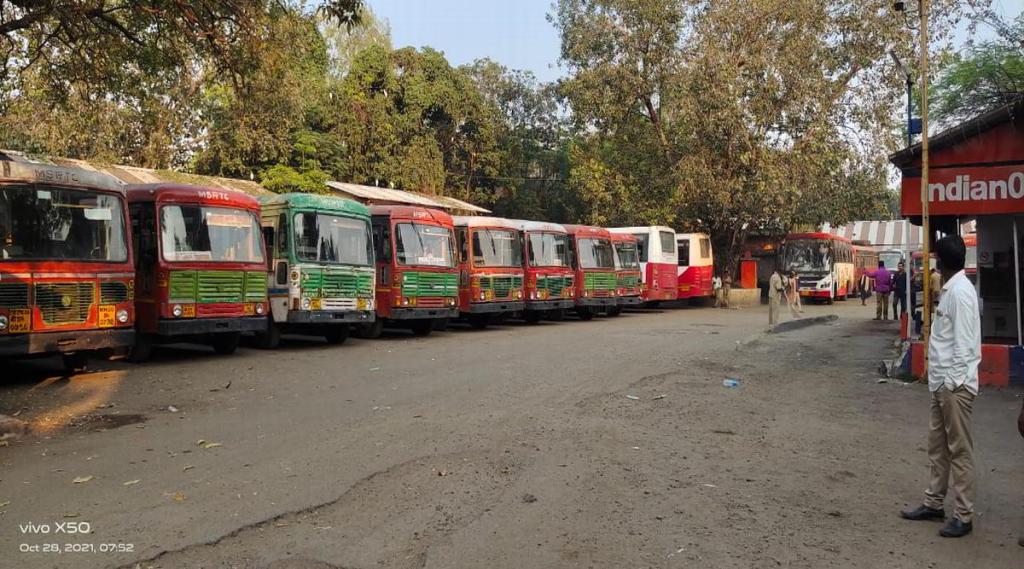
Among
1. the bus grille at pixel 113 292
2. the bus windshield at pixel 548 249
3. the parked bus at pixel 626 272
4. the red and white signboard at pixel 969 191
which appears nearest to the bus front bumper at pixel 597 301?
the parked bus at pixel 626 272

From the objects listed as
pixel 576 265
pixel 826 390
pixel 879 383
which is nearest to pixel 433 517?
pixel 826 390

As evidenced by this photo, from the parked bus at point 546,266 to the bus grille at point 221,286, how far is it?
961 cm

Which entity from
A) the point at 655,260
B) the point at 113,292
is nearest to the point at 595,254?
the point at 655,260

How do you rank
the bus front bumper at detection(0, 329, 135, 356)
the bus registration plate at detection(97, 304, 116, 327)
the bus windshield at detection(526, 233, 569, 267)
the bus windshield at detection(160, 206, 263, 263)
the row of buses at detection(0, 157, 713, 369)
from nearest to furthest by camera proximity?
the bus front bumper at detection(0, 329, 135, 356) < the row of buses at detection(0, 157, 713, 369) < the bus registration plate at detection(97, 304, 116, 327) < the bus windshield at detection(160, 206, 263, 263) < the bus windshield at detection(526, 233, 569, 267)

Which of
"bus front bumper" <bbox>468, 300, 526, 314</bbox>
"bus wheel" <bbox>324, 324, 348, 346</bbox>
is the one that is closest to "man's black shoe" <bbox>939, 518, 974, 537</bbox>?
"bus wheel" <bbox>324, 324, 348, 346</bbox>

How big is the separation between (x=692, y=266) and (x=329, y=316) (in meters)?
21.2

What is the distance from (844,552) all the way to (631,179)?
3283 cm

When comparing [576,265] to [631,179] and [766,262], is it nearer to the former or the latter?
[631,179]

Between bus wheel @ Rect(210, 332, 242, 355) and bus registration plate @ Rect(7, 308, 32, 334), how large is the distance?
13.3 ft

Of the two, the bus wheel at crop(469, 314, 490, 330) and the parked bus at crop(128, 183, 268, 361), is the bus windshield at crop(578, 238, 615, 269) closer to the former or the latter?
the bus wheel at crop(469, 314, 490, 330)

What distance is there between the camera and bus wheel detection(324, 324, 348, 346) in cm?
1642

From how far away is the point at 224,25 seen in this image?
1255cm

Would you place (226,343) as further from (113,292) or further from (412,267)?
(412,267)

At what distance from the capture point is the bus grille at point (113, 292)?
445 inches
